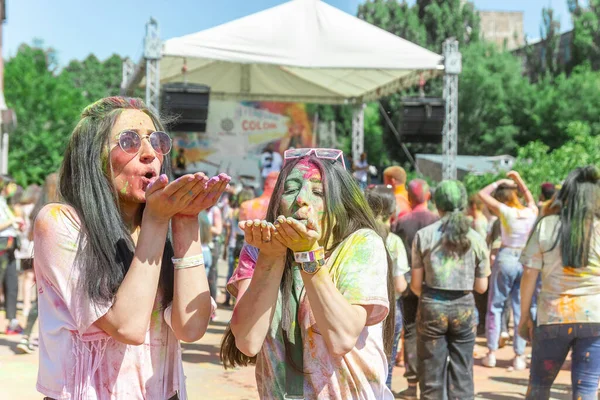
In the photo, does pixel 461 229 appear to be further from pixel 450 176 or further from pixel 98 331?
pixel 450 176

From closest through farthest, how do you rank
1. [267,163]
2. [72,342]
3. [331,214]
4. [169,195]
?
[169,195], [72,342], [331,214], [267,163]

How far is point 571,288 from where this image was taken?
4.52m

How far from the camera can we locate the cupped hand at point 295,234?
6.37 feet

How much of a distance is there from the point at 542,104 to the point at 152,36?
92.1ft

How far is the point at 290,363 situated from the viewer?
7.25ft

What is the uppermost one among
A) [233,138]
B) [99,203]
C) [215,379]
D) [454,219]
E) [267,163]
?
[233,138]

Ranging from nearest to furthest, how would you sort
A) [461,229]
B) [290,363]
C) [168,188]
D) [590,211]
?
1. [168,188]
2. [290,363]
3. [590,211]
4. [461,229]

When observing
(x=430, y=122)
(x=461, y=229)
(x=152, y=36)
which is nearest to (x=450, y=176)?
(x=430, y=122)

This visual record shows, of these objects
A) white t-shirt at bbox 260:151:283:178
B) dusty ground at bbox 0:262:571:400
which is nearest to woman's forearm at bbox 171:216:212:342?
dusty ground at bbox 0:262:571:400

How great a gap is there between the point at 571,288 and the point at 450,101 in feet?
31.1

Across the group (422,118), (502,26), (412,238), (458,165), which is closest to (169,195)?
(412,238)

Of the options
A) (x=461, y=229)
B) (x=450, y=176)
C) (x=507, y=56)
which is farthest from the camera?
(x=507, y=56)

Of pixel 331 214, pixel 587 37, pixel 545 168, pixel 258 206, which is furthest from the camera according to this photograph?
pixel 587 37

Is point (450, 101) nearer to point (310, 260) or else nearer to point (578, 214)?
point (578, 214)
